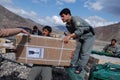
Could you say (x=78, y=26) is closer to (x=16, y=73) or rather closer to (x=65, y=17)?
(x=65, y=17)

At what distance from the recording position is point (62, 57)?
6230 mm

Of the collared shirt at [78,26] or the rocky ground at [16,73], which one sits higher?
the collared shirt at [78,26]

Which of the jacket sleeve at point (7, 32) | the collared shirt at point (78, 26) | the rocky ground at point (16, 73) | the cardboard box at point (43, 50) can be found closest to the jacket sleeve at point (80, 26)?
the collared shirt at point (78, 26)

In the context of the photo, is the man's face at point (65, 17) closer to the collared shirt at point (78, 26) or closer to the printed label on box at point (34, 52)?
the collared shirt at point (78, 26)

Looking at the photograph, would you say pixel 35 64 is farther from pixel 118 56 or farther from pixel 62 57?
pixel 118 56

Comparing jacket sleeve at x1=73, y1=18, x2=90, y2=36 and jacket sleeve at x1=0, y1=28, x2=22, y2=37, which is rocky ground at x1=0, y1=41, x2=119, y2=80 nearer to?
jacket sleeve at x1=73, y1=18, x2=90, y2=36

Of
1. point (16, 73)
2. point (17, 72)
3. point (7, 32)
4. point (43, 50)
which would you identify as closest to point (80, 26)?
point (43, 50)

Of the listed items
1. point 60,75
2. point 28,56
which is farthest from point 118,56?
point 28,56

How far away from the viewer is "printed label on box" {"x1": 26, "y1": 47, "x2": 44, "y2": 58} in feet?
19.4

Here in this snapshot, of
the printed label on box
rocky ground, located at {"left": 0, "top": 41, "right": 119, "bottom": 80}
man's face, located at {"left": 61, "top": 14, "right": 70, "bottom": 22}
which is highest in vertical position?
man's face, located at {"left": 61, "top": 14, "right": 70, "bottom": 22}

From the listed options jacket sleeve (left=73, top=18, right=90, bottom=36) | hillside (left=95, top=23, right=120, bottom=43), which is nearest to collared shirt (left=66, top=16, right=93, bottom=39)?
jacket sleeve (left=73, top=18, right=90, bottom=36)

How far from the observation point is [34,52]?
5.97 m

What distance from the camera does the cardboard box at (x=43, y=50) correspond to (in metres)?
5.83

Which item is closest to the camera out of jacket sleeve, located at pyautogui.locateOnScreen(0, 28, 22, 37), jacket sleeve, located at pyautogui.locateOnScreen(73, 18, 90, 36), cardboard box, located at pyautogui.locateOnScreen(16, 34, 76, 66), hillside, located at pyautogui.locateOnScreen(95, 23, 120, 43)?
jacket sleeve, located at pyautogui.locateOnScreen(0, 28, 22, 37)
